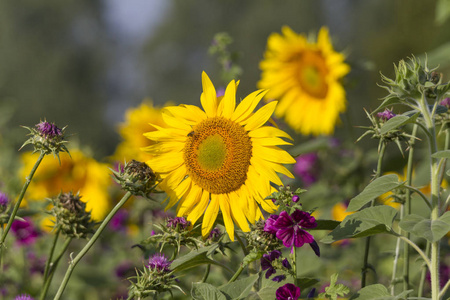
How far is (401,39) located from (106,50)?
535 inches

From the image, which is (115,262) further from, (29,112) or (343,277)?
(29,112)

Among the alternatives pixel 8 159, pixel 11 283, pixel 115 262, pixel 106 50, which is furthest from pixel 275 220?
pixel 106 50

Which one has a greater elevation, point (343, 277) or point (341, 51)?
point (341, 51)

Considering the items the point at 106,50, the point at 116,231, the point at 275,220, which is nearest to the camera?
the point at 275,220

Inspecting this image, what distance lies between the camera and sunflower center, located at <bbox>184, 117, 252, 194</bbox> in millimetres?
1229

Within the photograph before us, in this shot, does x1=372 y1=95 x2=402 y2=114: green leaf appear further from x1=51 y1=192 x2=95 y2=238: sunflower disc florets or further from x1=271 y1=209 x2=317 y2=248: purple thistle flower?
x1=51 y1=192 x2=95 y2=238: sunflower disc florets

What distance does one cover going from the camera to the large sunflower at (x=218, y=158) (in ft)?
3.94

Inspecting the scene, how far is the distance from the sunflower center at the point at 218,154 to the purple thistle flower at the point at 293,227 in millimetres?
199

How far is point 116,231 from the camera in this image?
9.32ft

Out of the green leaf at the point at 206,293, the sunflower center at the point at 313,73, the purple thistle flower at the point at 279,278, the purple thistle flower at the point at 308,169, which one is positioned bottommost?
the green leaf at the point at 206,293

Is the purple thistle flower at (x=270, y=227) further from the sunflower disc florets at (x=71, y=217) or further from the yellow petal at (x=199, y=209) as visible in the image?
the sunflower disc florets at (x=71, y=217)

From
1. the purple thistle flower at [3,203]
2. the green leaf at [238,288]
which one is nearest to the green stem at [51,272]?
the purple thistle flower at [3,203]

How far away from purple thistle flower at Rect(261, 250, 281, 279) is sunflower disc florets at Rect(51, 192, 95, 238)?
0.36 meters

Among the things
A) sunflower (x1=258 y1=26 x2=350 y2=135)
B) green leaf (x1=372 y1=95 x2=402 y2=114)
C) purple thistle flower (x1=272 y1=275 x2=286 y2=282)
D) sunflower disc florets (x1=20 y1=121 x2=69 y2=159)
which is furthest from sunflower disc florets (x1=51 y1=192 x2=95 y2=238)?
sunflower (x1=258 y1=26 x2=350 y2=135)
